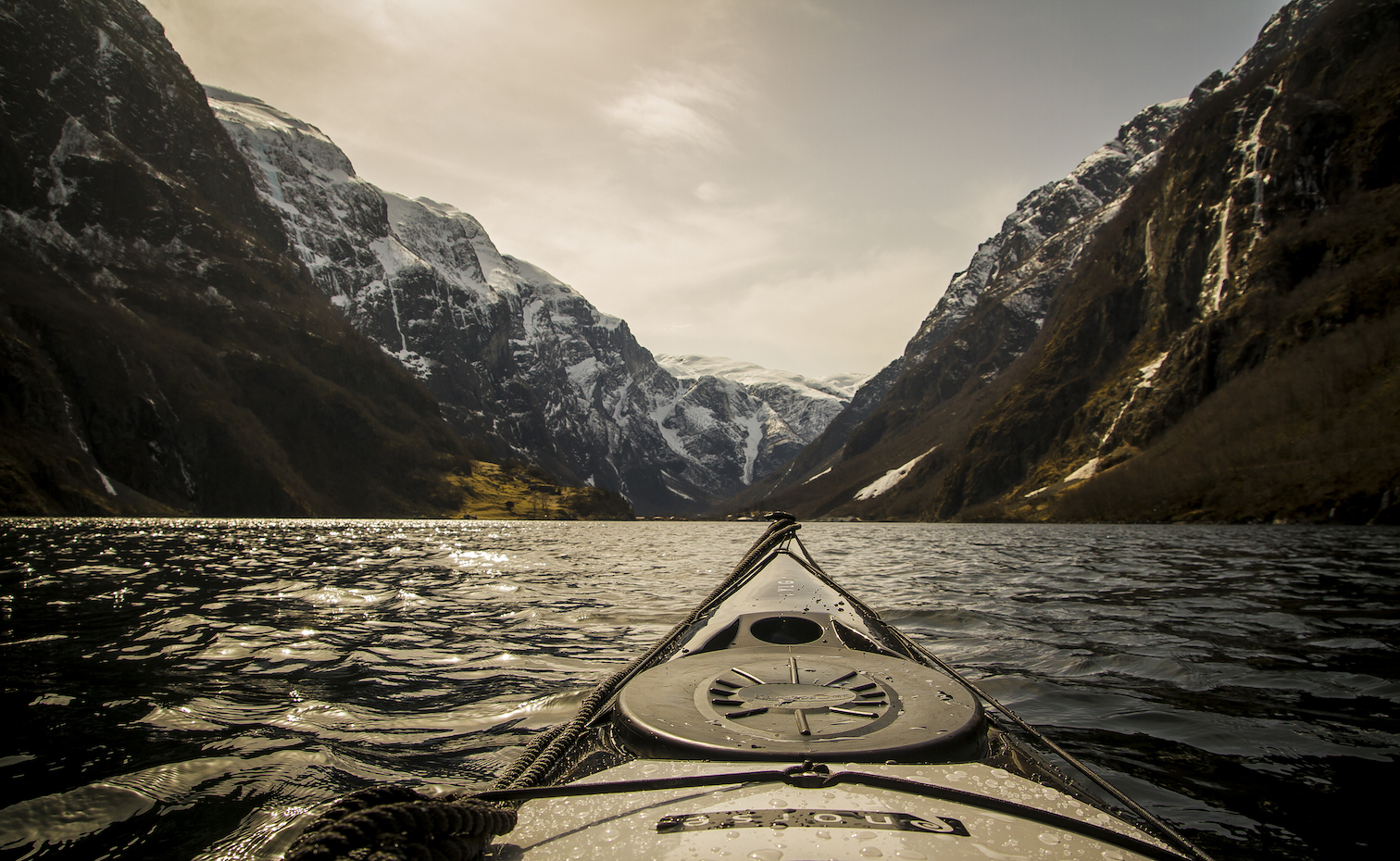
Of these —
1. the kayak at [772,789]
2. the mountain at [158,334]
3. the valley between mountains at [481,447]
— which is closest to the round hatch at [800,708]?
the kayak at [772,789]

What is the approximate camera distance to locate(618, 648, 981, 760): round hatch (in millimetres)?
3799

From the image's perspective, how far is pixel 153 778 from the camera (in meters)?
5.12

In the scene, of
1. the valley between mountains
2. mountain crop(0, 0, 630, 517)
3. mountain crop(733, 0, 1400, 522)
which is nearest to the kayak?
mountain crop(733, 0, 1400, 522)

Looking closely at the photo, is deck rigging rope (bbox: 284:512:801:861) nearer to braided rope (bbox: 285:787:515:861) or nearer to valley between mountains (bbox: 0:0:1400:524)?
braided rope (bbox: 285:787:515:861)

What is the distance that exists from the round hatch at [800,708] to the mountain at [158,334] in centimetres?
9479

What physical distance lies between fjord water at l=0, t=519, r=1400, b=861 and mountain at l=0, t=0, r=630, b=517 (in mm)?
84698

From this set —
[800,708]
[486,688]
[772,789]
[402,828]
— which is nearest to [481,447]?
[486,688]

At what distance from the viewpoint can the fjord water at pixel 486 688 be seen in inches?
184

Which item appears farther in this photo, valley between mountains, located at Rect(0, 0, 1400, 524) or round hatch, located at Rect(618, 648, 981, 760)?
valley between mountains, located at Rect(0, 0, 1400, 524)

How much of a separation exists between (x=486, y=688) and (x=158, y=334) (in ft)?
502

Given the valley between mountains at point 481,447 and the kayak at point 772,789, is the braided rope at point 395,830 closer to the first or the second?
the kayak at point 772,789

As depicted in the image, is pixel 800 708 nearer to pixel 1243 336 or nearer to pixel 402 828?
pixel 402 828

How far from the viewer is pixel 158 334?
126 m

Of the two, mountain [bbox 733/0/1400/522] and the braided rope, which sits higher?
mountain [bbox 733/0/1400/522]
